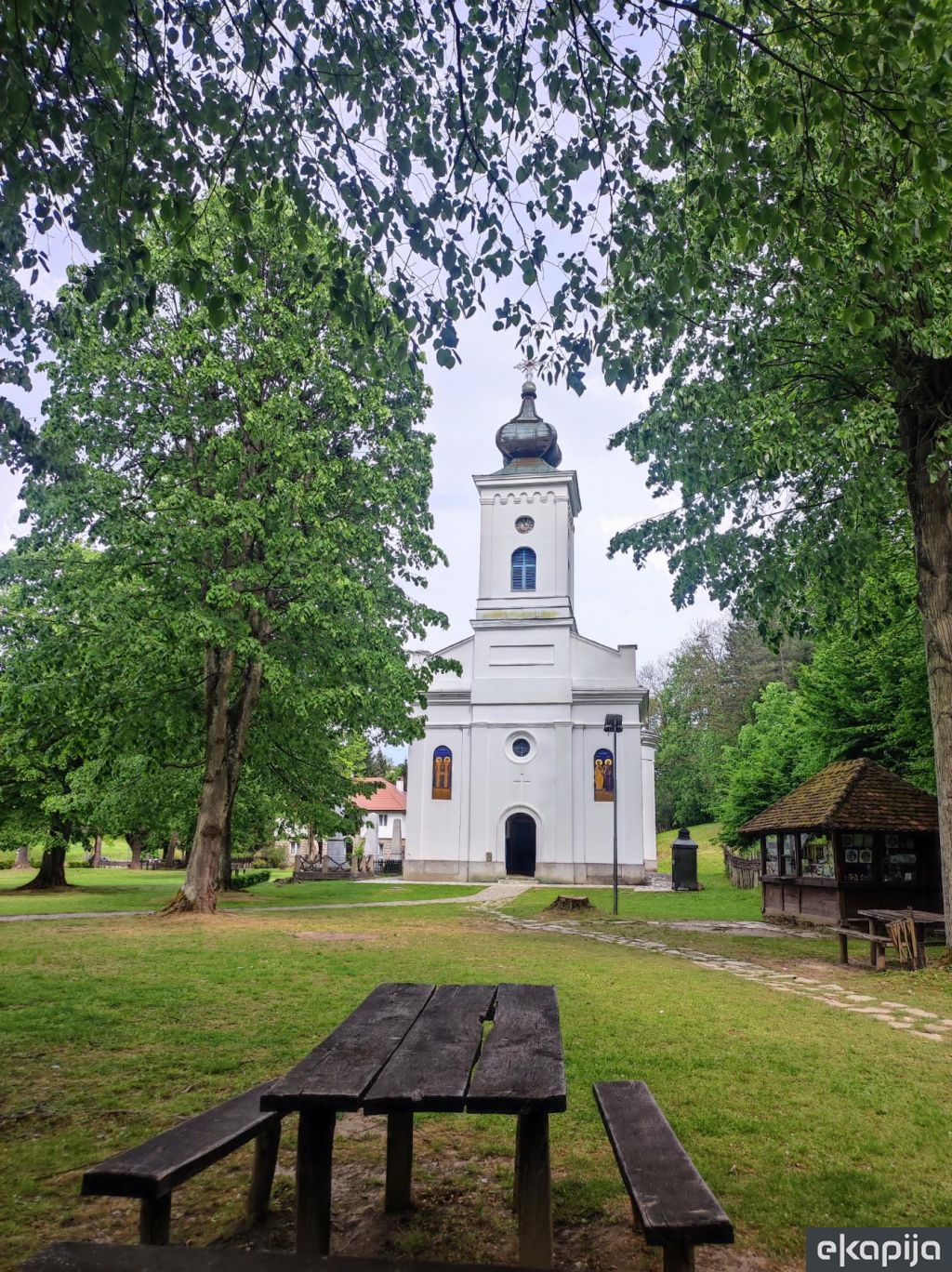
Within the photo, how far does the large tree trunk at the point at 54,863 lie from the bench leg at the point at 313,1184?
961 inches

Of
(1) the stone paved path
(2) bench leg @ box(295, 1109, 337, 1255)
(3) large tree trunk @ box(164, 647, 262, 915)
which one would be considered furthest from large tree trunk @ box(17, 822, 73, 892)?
(2) bench leg @ box(295, 1109, 337, 1255)

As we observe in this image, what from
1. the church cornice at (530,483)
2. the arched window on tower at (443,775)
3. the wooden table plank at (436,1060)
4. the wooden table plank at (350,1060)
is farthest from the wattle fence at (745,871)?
the wooden table plank at (350,1060)

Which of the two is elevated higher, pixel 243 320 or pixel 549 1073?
pixel 243 320

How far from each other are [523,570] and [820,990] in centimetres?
2811

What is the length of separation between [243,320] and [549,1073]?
14.6 m

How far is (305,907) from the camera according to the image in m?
19.8

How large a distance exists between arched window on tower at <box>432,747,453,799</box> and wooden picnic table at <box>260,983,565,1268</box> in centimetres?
3059

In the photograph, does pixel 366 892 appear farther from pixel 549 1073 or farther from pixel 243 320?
pixel 549 1073

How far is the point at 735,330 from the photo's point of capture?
11.4 m

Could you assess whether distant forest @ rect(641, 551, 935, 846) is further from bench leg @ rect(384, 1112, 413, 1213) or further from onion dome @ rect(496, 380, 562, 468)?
onion dome @ rect(496, 380, 562, 468)

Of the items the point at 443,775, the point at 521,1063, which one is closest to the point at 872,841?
the point at 521,1063

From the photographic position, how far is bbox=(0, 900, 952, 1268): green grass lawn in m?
3.52

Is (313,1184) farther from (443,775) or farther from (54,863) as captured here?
(443,775)

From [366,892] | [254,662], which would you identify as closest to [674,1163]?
[254,662]
